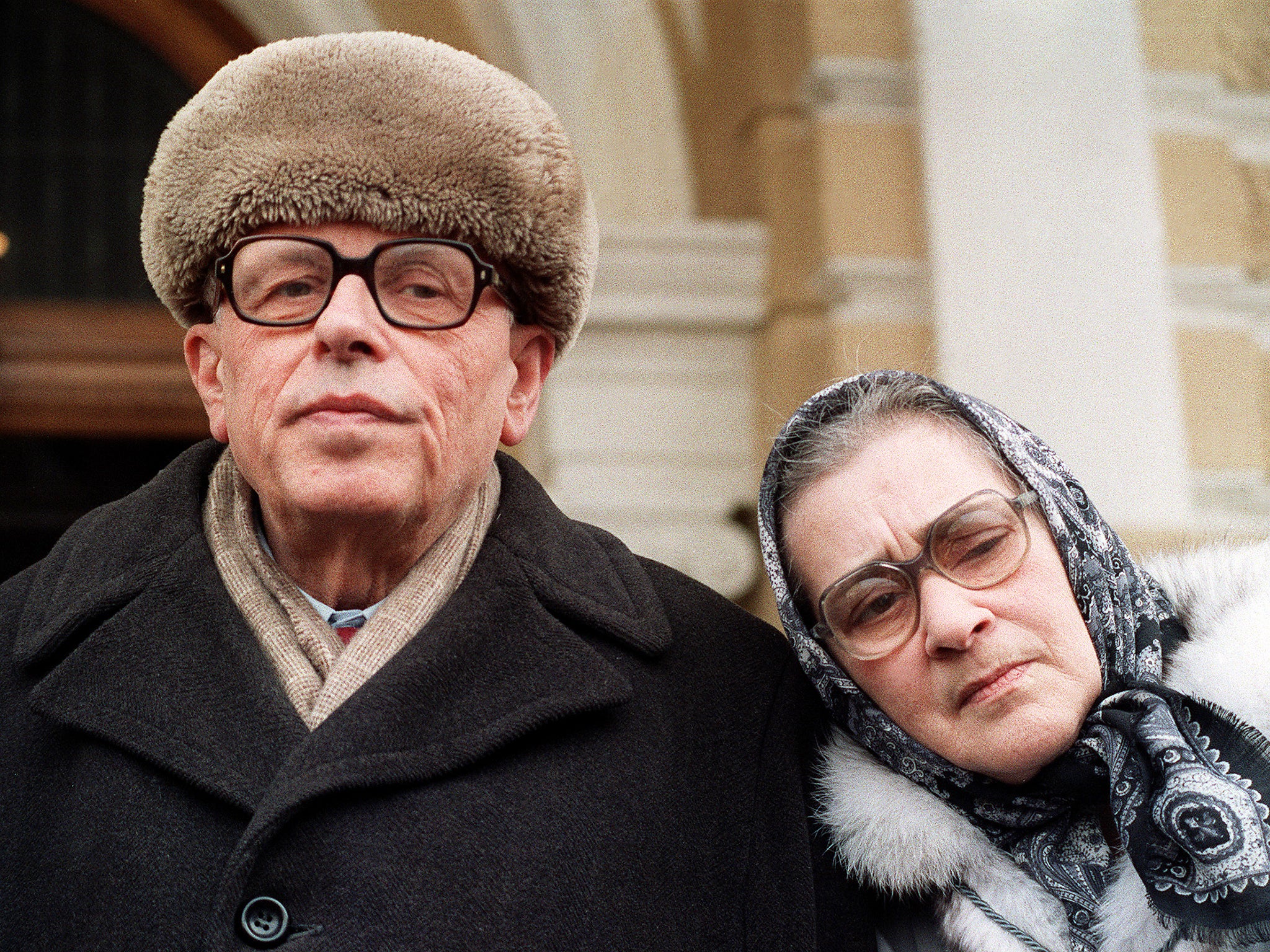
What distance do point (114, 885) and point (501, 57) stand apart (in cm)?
260

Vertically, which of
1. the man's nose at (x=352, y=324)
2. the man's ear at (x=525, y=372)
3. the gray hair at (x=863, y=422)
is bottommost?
the gray hair at (x=863, y=422)

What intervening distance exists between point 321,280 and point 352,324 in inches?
3.5

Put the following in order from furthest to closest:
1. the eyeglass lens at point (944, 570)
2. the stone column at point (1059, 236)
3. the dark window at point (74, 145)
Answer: the dark window at point (74, 145) < the stone column at point (1059, 236) < the eyeglass lens at point (944, 570)

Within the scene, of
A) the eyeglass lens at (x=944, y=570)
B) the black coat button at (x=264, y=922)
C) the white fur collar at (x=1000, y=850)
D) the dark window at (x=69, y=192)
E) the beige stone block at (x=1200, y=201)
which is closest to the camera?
the black coat button at (x=264, y=922)

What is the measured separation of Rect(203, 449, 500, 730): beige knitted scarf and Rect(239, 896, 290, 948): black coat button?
0.64 feet

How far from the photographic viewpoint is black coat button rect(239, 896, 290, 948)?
1.41 metres

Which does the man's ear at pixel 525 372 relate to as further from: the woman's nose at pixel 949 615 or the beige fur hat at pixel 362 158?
the woman's nose at pixel 949 615

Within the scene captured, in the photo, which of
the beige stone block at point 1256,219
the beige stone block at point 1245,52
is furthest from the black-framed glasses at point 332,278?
the beige stone block at point 1245,52

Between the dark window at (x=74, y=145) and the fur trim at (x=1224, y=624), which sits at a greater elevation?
the dark window at (x=74, y=145)

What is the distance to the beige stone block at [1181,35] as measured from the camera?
10.9 feet

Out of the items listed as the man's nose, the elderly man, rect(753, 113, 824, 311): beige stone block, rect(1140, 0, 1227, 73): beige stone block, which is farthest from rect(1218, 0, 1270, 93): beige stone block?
the man's nose

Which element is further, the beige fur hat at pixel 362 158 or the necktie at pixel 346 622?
the necktie at pixel 346 622

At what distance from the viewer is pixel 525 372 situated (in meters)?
1.82

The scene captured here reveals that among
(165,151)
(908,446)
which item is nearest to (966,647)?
(908,446)
